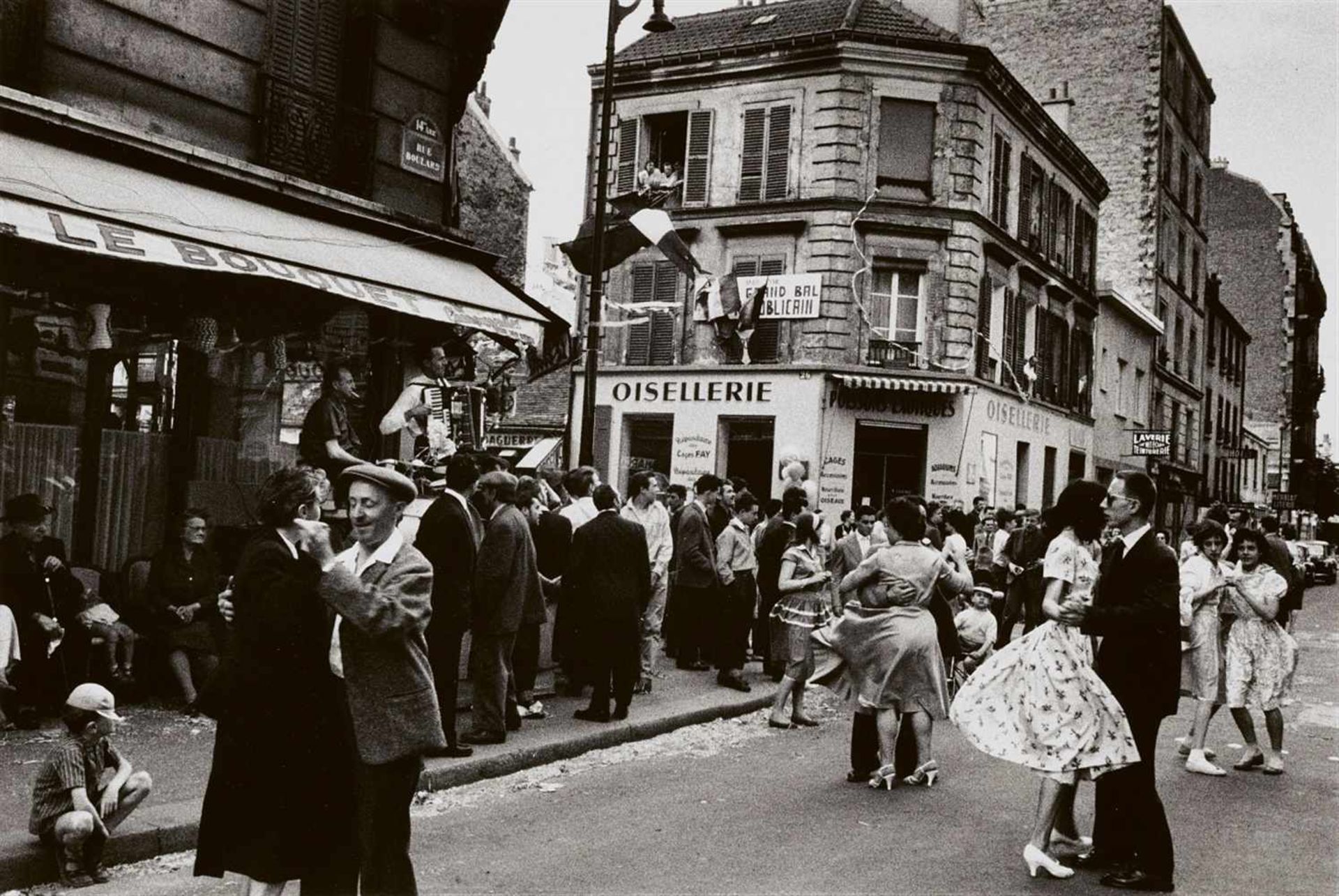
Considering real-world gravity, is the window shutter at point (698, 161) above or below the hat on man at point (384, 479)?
above

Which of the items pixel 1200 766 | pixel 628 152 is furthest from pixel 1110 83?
pixel 1200 766

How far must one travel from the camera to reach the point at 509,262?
34000 millimetres

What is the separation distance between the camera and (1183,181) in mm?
43406

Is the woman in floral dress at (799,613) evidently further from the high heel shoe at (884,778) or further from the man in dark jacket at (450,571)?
the man in dark jacket at (450,571)

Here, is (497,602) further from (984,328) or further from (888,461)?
(984,328)

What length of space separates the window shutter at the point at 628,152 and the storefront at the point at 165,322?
17408 mm

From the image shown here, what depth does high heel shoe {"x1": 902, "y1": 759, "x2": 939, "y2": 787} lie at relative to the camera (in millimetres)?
7828

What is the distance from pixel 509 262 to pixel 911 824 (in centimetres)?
2862

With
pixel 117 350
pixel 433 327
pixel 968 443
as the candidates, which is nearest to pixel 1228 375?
pixel 968 443

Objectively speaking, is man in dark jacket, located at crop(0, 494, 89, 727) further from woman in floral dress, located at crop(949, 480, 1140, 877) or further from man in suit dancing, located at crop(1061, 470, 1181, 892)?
man in suit dancing, located at crop(1061, 470, 1181, 892)

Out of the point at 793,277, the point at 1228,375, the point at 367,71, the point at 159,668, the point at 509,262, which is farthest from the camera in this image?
the point at 1228,375

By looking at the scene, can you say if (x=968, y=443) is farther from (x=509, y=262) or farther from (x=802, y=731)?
(x=802, y=731)

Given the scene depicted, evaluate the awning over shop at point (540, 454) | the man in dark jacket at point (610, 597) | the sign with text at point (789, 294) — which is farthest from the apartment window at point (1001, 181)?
the man in dark jacket at point (610, 597)

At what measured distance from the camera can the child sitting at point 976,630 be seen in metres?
11.5
